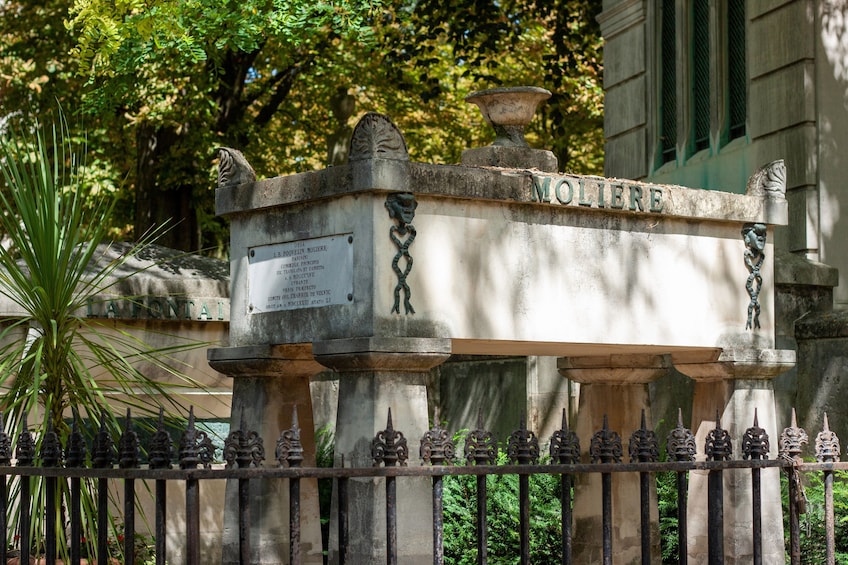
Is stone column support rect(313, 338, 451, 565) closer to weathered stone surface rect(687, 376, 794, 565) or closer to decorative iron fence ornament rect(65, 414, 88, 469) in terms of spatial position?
decorative iron fence ornament rect(65, 414, 88, 469)

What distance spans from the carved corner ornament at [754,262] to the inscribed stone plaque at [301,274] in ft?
8.86

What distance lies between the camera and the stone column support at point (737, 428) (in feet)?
26.3

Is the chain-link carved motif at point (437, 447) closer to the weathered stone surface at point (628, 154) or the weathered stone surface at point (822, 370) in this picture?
the weathered stone surface at point (822, 370)

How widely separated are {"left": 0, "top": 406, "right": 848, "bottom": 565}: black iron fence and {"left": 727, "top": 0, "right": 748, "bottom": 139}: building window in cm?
646

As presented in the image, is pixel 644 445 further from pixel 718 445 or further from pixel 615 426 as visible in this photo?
pixel 615 426

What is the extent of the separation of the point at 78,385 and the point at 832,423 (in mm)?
5461

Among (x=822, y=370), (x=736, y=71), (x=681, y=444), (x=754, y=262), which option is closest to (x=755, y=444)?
(x=681, y=444)

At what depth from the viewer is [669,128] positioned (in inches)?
541

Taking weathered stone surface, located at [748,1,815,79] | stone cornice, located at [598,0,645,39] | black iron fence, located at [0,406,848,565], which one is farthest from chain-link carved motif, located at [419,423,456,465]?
stone cornice, located at [598,0,645,39]

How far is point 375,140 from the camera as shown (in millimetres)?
6770

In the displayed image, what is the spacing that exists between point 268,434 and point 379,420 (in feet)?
3.81

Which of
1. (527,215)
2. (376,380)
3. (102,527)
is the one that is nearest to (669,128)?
(527,215)

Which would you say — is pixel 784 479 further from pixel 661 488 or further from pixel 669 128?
pixel 669 128

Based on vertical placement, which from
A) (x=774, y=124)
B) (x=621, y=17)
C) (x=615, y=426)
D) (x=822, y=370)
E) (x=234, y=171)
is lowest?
(x=615, y=426)
